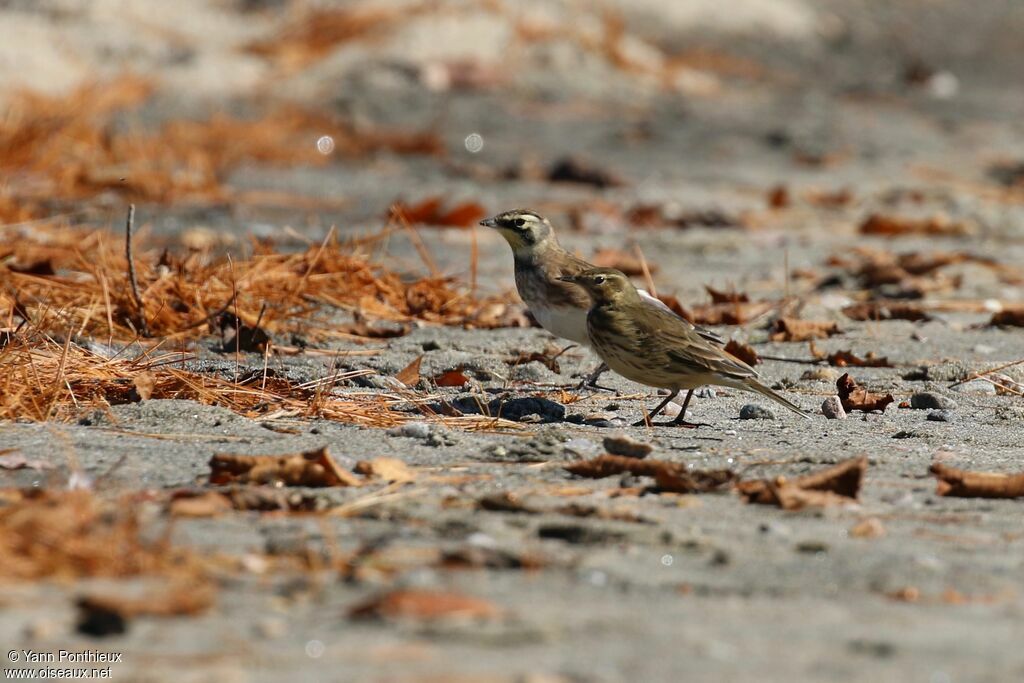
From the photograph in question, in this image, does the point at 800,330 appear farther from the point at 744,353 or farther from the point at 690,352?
the point at 690,352

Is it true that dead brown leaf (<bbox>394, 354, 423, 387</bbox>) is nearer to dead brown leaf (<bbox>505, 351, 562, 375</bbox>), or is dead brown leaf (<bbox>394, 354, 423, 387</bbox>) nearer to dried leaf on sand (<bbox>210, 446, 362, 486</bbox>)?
dead brown leaf (<bbox>505, 351, 562, 375</bbox>)

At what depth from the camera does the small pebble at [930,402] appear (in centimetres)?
463

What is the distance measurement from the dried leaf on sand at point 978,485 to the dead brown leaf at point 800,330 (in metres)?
2.41

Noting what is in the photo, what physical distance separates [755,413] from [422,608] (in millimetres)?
2221

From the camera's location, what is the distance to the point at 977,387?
4.99 meters

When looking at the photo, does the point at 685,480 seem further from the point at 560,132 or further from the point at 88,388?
the point at 560,132

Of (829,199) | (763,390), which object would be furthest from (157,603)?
(829,199)

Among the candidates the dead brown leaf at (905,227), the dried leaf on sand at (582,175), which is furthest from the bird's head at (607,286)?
the dried leaf on sand at (582,175)

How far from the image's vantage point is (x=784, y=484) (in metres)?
3.39

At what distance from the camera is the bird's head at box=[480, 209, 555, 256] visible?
557cm

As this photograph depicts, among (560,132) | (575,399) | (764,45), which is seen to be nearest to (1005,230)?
(560,132)

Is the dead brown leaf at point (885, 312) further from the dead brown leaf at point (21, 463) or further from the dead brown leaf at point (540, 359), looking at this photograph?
the dead brown leaf at point (21, 463)

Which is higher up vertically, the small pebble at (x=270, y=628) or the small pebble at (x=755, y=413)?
the small pebble at (x=755, y=413)

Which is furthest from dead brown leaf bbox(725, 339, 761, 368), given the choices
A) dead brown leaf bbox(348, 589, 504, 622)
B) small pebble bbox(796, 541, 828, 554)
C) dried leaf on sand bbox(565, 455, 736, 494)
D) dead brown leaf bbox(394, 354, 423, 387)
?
dead brown leaf bbox(348, 589, 504, 622)
